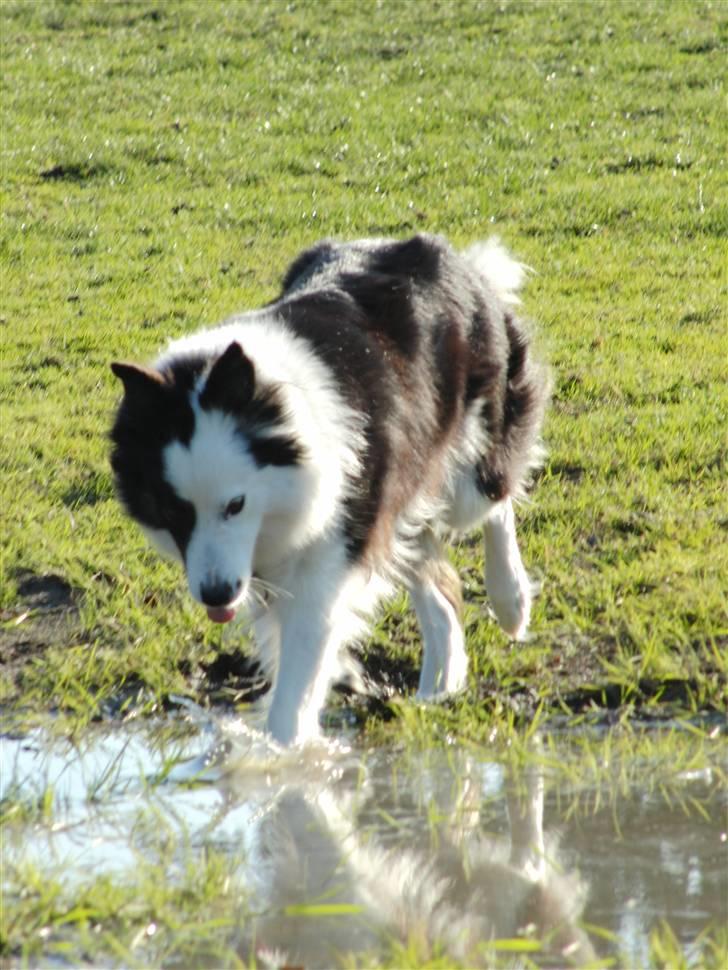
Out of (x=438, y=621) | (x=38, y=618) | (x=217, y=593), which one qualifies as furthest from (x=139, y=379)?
(x=38, y=618)

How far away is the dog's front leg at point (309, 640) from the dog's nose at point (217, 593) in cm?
49

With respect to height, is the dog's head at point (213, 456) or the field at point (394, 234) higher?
the dog's head at point (213, 456)

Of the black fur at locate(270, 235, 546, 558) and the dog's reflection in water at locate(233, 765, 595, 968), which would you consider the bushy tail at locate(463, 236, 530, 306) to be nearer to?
the black fur at locate(270, 235, 546, 558)

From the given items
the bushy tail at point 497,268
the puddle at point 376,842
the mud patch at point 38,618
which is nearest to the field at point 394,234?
the mud patch at point 38,618

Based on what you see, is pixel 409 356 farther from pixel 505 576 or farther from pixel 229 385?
pixel 505 576

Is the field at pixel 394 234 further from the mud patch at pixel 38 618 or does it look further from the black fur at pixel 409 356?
the black fur at pixel 409 356

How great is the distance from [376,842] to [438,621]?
1.66 meters

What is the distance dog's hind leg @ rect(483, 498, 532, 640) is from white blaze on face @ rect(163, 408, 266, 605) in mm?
1520

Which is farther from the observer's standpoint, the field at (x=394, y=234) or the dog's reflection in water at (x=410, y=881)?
the field at (x=394, y=234)

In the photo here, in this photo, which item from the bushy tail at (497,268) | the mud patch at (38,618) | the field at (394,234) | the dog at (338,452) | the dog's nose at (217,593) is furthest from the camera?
the bushy tail at (497,268)

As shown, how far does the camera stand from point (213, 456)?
4691 mm

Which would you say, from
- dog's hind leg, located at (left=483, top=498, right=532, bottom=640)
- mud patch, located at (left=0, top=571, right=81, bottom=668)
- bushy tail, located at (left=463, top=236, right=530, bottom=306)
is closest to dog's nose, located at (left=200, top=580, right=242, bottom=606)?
mud patch, located at (left=0, top=571, right=81, bottom=668)

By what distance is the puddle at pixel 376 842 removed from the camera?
3604 millimetres

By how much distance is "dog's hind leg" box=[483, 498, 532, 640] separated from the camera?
5965 mm
